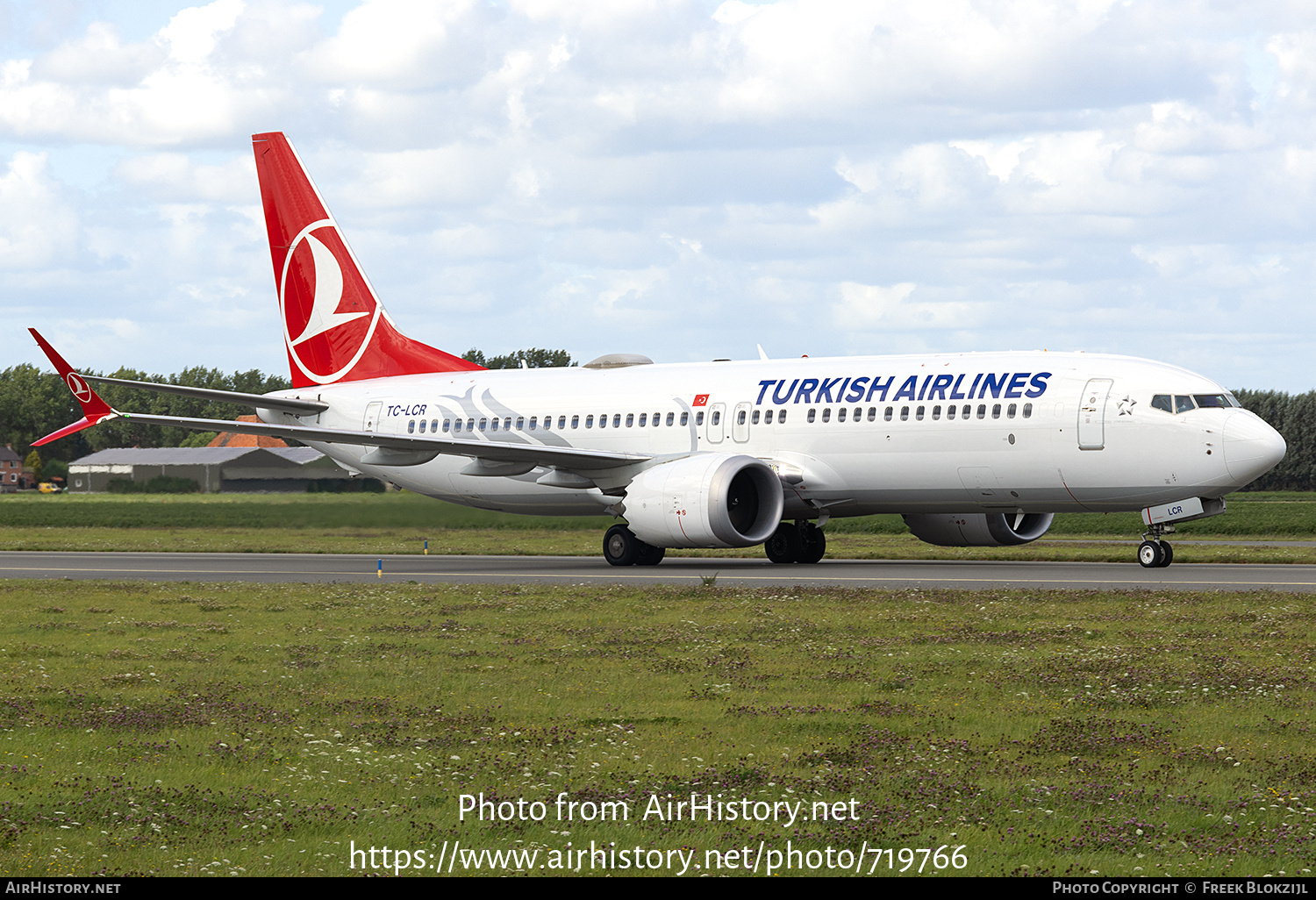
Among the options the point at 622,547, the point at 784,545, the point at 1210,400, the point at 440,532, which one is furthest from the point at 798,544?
the point at 440,532

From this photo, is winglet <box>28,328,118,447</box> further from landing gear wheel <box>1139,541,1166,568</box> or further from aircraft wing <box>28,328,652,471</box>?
landing gear wheel <box>1139,541,1166,568</box>

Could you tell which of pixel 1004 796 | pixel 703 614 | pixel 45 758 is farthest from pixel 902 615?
pixel 45 758

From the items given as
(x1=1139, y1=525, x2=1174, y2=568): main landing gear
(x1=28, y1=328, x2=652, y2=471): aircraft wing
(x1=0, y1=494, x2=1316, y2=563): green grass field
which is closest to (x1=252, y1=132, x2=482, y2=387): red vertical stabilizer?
(x1=0, y1=494, x2=1316, y2=563): green grass field

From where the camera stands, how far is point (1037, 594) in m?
19.2

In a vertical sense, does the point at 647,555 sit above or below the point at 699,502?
below

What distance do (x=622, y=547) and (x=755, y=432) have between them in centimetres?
346

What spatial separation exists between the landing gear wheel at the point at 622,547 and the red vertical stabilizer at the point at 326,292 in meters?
8.11

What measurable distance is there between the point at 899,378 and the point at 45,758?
63.9 ft

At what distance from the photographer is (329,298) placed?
115 ft

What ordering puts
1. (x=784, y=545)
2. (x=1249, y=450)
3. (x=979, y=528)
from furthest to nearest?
(x=784, y=545), (x=979, y=528), (x=1249, y=450)

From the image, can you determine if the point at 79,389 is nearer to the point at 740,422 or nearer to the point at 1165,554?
the point at 740,422

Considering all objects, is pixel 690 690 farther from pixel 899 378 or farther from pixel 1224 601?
pixel 899 378

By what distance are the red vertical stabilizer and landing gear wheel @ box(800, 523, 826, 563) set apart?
10139 mm

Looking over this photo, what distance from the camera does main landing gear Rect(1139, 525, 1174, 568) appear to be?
2505cm
